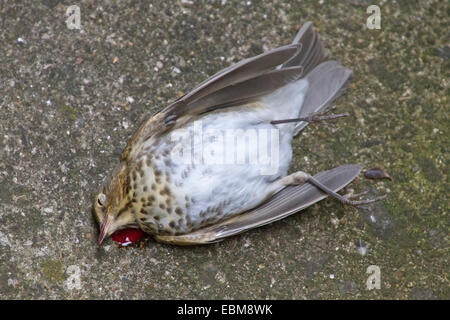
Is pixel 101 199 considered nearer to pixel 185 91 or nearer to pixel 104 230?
pixel 104 230

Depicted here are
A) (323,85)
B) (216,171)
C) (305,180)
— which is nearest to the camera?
(216,171)

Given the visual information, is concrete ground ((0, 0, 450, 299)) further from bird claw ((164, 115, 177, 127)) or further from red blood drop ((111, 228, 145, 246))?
bird claw ((164, 115, 177, 127))

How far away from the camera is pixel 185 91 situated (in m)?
4.06

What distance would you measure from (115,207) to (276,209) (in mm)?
960

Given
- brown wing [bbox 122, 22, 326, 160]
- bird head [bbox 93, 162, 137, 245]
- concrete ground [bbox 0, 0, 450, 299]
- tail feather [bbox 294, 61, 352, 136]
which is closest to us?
brown wing [bbox 122, 22, 326, 160]

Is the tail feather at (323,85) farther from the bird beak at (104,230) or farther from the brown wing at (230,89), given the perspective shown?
the bird beak at (104,230)

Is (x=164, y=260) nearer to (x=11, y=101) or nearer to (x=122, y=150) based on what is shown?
(x=122, y=150)

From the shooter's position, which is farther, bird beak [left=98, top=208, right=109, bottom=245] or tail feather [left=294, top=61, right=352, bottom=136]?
tail feather [left=294, top=61, right=352, bottom=136]

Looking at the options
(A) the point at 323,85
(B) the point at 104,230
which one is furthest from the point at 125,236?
(A) the point at 323,85

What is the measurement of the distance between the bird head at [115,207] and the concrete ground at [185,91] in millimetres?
162

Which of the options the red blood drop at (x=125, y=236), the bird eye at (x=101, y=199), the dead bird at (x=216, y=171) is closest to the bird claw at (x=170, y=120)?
the dead bird at (x=216, y=171)

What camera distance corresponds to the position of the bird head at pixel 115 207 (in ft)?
11.6

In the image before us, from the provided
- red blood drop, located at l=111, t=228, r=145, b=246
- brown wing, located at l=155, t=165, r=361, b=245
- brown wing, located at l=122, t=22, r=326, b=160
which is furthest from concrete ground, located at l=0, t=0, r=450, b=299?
brown wing, located at l=122, t=22, r=326, b=160

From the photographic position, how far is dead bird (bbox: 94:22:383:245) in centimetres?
347
